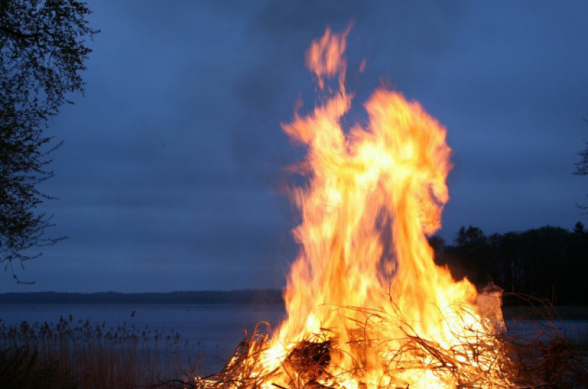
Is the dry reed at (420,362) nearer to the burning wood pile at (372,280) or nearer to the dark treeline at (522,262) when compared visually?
the burning wood pile at (372,280)

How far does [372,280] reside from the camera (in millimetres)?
6309

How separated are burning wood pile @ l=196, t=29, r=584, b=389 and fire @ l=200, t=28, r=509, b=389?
12 millimetres

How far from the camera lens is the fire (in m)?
5.18

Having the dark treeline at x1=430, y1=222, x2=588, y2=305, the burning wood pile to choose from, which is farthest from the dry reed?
the dark treeline at x1=430, y1=222, x2=588, y2=305

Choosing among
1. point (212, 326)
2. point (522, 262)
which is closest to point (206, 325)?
point (212, 326)

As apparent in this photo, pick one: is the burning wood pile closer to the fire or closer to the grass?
the fire

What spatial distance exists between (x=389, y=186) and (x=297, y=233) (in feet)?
4.19

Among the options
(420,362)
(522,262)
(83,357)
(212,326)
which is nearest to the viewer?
(420,362)

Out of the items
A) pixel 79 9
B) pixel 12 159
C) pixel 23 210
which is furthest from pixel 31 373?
pixel 79 9

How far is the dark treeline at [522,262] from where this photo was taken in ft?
64.9

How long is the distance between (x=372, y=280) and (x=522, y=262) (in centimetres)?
1980

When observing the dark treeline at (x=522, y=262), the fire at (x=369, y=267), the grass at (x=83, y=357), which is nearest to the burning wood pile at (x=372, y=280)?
the fire at (x=369, y=267)

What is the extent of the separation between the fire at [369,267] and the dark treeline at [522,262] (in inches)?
421

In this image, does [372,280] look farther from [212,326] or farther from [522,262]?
[212,326]
